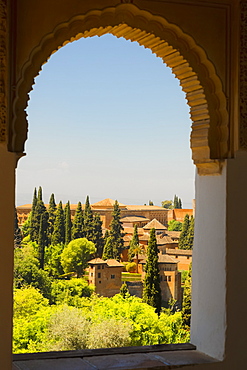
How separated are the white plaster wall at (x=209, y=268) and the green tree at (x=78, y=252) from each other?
24.7 meters

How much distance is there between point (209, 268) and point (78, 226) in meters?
26.1

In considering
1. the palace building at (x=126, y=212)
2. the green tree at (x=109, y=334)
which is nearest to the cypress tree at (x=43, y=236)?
the palace building at (x=126, y=212)

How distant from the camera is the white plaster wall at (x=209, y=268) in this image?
136 inches

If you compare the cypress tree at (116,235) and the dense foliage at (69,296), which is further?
the cypress tree at (116,235)

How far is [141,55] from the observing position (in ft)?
131

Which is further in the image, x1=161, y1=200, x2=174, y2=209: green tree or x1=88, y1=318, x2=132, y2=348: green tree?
x1=161, y1=200, x2=174, y2=209: green tree

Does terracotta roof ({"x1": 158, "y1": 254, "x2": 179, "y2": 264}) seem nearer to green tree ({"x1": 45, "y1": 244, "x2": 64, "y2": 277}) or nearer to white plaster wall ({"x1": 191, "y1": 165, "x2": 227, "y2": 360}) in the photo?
green tree ({"x1": 45, "y1": 244, "x2": 64, "y2": 277})

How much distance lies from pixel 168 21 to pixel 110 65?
3730 centimetres

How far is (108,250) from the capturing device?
95.7ft

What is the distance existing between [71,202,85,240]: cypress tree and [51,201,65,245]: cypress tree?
22.8 inches

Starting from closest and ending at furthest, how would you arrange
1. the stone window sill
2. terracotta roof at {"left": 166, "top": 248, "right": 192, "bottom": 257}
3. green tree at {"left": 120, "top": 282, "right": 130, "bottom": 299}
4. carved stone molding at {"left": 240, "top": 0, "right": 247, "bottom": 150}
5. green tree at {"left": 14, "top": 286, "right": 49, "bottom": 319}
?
the stone window sill → carved stone molding at {"left": 240, "top": 0, "right": 247, "bottom": 150} → green tree at {"left": 120, "top": 282, "right": 130, "bottom": 299} → green tree at {"left": 14, "top": 286, "right": 49, "bottom": 319} → terracotta roof at {"left": 166, "top": 248, "right": 192, "bottom": 257}

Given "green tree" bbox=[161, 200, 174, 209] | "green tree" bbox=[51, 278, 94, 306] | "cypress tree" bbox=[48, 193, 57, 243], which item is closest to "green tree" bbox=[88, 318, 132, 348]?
"green tree" bbox=[51, 278, 94, 306]

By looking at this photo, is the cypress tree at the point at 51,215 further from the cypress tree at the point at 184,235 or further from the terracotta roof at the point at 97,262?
the cypress tree at the point at 184,235

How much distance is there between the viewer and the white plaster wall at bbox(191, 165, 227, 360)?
3.46 m
